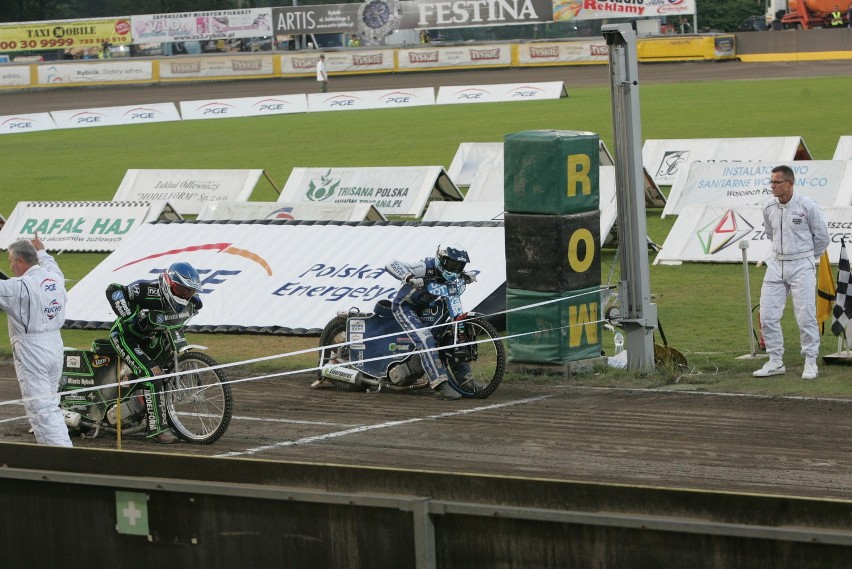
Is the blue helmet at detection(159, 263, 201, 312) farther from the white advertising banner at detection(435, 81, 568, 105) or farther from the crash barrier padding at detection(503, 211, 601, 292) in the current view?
the white advertising banner at detection(435, 81, 568, 105)

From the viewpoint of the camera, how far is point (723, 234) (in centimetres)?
2031

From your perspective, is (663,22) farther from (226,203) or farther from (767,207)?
(767,207)

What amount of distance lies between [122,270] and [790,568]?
47.1 ft

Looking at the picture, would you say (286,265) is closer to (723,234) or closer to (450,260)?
(450,260)

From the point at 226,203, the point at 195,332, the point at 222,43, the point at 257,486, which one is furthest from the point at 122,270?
the point at 222,43

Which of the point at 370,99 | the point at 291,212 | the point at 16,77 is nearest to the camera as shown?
the point at 291,212

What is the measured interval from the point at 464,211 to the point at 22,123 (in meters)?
33.7

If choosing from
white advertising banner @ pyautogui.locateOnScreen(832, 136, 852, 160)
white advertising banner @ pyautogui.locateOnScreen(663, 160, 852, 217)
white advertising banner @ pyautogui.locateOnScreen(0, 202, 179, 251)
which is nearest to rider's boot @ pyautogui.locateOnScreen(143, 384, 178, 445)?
white advertising banner @ pyautogui.locateOnScreen(663, 160, 852, 217)

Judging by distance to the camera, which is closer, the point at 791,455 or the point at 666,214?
the point at 791,455

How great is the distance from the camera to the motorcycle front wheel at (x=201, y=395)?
38.0 ft

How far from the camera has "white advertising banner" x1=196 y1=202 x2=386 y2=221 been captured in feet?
73.9

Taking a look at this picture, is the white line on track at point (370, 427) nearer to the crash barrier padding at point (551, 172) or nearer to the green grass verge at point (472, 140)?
the green grass verge at point (472, 140)

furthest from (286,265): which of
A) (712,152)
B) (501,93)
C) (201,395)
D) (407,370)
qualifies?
(501,93)

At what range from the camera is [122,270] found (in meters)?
18.8
